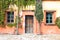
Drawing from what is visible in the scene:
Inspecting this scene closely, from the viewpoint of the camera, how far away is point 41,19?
20.2 m

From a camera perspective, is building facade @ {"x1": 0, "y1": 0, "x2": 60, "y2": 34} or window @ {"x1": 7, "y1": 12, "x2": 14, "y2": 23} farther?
window @ {"x1": 7, "y1": 12, "x2": 14, "y2": 23}

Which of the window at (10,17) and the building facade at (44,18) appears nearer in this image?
the building facade at (44,18)

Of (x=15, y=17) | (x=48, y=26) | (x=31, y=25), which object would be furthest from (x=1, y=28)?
(x=48, y=26)

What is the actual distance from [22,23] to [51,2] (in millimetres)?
3619

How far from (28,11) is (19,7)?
1007mm

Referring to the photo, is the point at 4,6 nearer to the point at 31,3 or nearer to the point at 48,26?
the point at 31,3

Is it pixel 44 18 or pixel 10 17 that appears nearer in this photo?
pixel 44 18

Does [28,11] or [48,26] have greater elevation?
[28,11]

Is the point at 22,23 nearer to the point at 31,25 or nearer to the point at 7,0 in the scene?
the point at 31,25

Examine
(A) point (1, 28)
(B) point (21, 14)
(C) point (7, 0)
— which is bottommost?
(A) point (1, 28)

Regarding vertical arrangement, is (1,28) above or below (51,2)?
below

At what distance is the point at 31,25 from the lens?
2123 centimetres

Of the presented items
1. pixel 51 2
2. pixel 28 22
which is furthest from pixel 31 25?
pixel 51 2

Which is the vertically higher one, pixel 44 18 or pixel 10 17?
pixel 10 17
